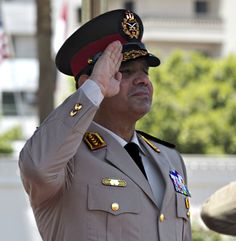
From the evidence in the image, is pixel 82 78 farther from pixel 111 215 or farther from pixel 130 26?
→ pixel 111 215

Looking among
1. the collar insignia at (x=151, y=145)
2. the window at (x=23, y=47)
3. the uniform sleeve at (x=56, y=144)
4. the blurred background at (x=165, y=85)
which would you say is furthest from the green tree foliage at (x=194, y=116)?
the window at (x=23, y=47)

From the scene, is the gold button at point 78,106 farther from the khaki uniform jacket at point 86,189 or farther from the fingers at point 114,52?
the fingers at point 114,52

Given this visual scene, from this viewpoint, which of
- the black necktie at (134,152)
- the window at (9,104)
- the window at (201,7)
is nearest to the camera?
the black necktie at (134,152)

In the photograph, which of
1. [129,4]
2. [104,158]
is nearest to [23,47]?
[129,4]

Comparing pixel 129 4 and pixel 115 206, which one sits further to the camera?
pixel 129 4

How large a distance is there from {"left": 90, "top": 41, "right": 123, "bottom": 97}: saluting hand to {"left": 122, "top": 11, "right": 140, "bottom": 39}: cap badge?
188mm

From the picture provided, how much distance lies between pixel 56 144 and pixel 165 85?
53.0 ft

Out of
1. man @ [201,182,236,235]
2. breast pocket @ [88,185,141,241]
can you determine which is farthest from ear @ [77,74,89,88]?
man @ [201,182,236,235]

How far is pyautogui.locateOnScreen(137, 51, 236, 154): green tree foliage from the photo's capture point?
52.2ft

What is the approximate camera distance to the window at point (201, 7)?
31.4m

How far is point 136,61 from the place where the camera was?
2.45 m

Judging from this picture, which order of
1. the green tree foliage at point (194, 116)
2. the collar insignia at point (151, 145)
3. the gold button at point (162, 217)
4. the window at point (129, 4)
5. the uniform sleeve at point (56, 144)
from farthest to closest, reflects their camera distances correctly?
the window at point (129, 4) < the green tree foliage at point (194, 116) < the collar insignia at point (151, 145) < the gold button at point (162, 217) < the uniform sleeve at point (56, 144)

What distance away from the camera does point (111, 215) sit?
2.28 metres

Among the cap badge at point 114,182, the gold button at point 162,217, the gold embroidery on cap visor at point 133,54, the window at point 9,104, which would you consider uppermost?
the gold embroidery on cap visor at point 133,54
